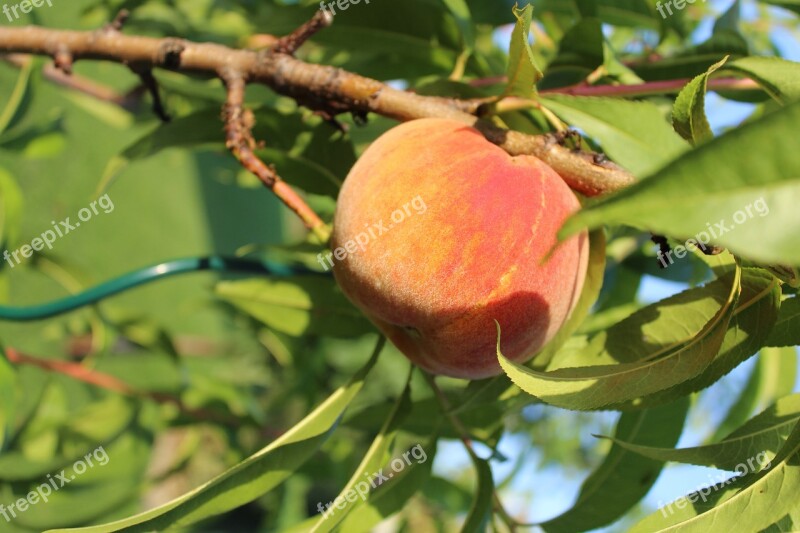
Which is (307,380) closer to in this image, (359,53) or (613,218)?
(359,53)

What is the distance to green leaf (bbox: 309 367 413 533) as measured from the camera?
80cm

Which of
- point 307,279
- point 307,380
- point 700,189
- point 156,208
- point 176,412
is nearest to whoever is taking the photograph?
point 700,189

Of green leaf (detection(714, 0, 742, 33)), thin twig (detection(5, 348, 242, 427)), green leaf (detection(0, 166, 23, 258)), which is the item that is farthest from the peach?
thin twig (detection(5, 348, 242, 427))

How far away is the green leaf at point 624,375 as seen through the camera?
1.91ft

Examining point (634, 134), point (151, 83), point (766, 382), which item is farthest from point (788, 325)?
point (151, 83)

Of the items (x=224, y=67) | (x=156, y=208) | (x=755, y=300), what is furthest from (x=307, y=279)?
(x=156, y=208)

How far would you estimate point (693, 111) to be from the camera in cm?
61

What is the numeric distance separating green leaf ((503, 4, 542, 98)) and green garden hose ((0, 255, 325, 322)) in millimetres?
491

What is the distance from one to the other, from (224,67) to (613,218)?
72 cm

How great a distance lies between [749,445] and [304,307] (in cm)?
66

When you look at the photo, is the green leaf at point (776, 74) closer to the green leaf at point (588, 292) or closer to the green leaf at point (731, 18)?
the green leaf at point (588, 292)

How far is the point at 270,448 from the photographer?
28.9 inches

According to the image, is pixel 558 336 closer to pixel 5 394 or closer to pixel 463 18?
pixel 463 18

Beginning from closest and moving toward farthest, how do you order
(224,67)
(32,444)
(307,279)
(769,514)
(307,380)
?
1. (769,514)
2. (224,67)
3. (307,279)
4. (32,444)
5. (307,380)
